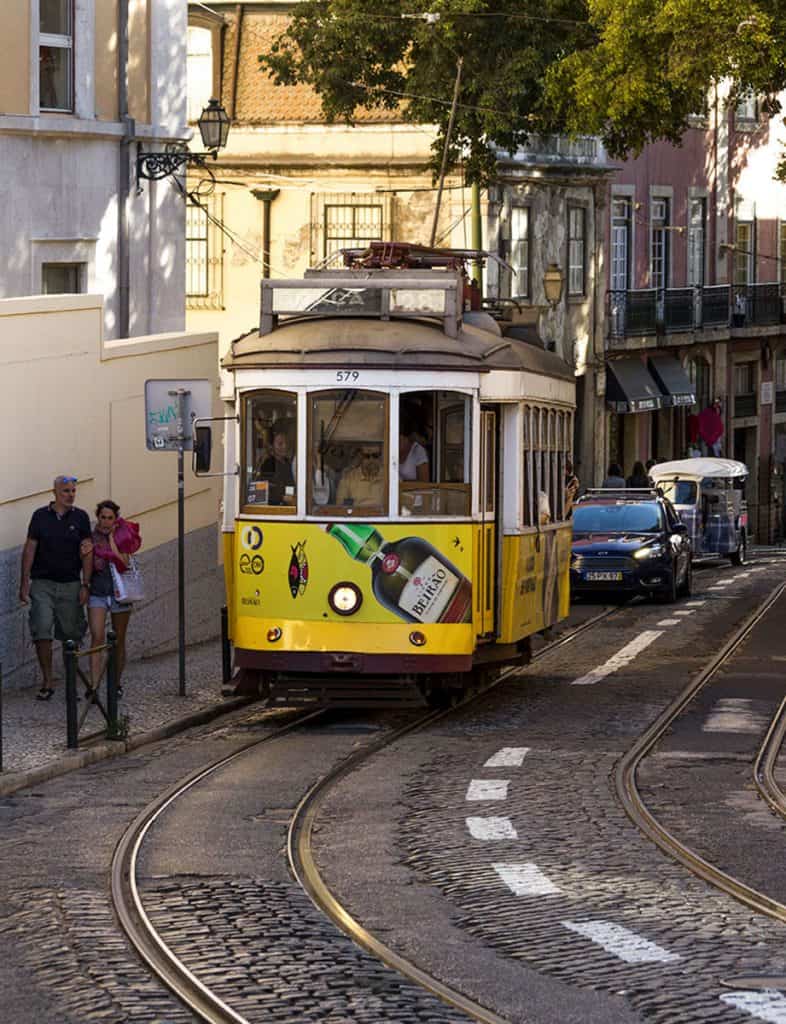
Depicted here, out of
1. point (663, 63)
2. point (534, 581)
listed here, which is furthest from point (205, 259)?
point (534, 581)

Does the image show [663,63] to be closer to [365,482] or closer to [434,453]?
[434,453]

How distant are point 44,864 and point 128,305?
16474 millimetres

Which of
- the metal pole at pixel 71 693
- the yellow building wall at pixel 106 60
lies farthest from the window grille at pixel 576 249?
the metal pole at pixel 71 693

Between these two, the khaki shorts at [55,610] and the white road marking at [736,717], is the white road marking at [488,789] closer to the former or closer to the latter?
the white road marking at [736,717]

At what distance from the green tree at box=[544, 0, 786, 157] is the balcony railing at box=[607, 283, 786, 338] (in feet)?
83.5

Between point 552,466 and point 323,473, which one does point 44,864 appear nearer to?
point 323,473

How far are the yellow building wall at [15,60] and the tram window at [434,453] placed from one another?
29.7 feet

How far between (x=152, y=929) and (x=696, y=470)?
35551mm

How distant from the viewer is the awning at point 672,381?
56.9 meters

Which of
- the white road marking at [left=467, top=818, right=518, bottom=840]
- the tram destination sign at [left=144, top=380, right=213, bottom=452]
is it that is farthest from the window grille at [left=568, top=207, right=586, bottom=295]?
the white road marking at [left=467, top=818, right=518, bottom=840]

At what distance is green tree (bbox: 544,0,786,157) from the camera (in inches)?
1049

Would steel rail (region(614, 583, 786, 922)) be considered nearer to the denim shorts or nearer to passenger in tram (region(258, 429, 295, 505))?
passenger in tram (region(258, 429, 295, 505))

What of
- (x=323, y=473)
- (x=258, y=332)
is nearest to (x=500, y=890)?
(x=323, y=473)

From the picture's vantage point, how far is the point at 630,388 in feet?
180
